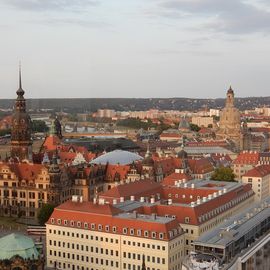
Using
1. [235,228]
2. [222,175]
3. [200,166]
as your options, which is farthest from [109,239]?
[200,166]

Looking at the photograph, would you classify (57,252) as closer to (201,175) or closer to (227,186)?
(227,186)

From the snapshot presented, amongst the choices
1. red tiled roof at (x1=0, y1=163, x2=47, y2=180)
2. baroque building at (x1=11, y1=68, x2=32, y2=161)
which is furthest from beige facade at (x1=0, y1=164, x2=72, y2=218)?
baroque building at (x1=11, y1=68, x2=32, y2=161)

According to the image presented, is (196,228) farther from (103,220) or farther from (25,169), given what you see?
(25,169)

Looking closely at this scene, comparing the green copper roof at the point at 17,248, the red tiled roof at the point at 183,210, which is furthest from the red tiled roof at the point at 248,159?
the green copper roof at the point at 17,248

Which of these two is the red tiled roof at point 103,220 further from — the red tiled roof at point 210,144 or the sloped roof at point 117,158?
the red tiled roof at point 210,144

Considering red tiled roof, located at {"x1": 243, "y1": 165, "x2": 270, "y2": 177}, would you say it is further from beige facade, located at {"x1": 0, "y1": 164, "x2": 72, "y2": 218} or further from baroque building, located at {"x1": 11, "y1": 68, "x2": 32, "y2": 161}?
baroque building, located at {"x1": 11, "y1": 68, "x2": 32, "y2": 161}

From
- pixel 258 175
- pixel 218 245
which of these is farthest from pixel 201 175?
pixel 218 245
